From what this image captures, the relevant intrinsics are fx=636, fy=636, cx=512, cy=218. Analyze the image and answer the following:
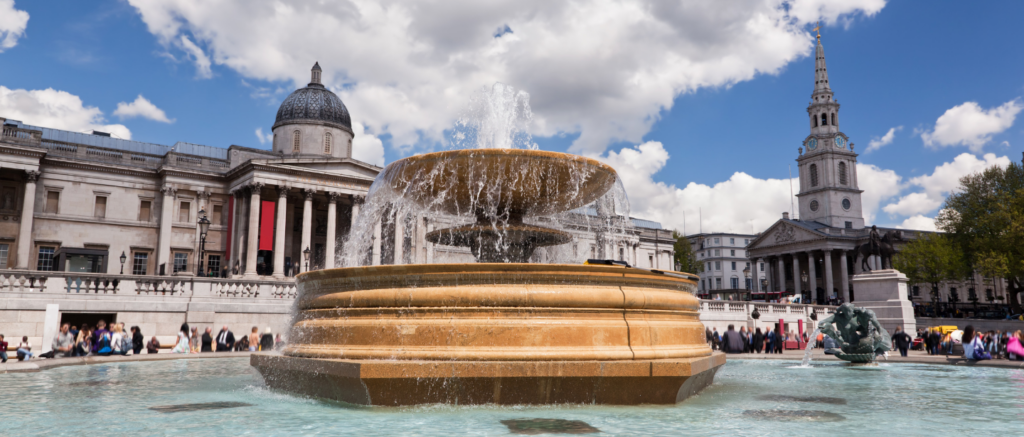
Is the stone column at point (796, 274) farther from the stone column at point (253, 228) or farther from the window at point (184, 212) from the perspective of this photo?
the window at point (184, 212)

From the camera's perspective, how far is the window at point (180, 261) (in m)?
45.8

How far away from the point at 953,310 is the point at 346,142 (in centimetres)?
4662

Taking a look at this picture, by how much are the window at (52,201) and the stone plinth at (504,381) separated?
46.8 m

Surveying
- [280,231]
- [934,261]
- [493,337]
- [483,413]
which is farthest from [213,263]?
[934,261]

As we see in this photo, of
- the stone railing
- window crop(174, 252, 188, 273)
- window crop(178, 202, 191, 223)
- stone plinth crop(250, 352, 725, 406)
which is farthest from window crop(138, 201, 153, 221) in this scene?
stone plinth crop(250, 352, 725, 406)

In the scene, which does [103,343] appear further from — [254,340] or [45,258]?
[45,258]

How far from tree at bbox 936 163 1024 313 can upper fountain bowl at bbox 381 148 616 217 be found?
43.6 m

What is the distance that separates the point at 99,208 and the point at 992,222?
6217 centimetres

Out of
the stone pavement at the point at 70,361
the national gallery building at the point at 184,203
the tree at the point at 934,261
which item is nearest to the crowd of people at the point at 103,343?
the stone pavement at the point at 70,361

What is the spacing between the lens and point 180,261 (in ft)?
151

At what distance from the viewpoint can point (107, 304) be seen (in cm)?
2158

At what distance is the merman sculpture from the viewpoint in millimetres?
14148

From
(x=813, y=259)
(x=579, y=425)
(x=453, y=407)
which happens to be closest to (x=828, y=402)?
(x=579, y=425)

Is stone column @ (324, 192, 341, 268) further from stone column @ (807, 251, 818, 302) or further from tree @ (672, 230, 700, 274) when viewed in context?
stone column @ (807, 251, 818, 302)
